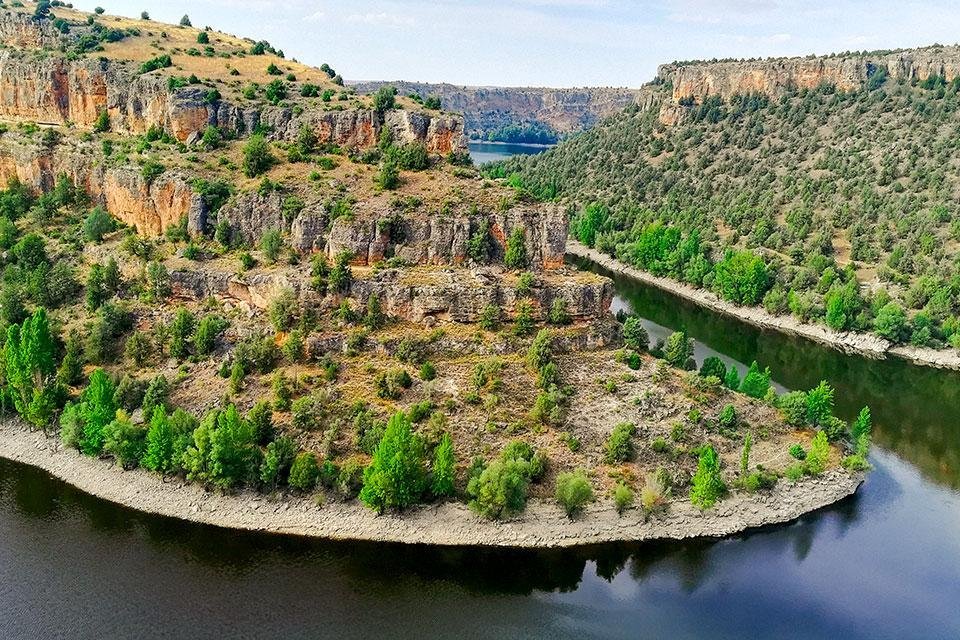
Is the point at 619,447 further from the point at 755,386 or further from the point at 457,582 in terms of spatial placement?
the point at 755,386

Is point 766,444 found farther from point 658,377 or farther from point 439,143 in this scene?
point 439,143

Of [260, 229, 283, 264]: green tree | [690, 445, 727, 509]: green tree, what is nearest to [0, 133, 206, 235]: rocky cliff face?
[260, 229, 283, 264]: green tree

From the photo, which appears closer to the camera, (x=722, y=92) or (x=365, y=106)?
(x=365, y=106)

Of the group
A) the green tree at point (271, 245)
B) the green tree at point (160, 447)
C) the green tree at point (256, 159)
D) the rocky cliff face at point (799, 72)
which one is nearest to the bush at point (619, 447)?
the green tree at point (160, 447)

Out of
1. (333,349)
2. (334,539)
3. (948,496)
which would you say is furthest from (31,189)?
(948,496)

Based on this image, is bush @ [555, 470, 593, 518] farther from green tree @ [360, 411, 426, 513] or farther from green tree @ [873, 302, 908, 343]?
green tree @ [873, 302, 908, 343]

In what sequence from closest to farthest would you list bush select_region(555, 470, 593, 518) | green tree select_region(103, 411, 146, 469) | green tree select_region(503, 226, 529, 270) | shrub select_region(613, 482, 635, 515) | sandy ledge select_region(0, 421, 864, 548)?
sandy ledge select_region(0, 421, 864, 548), bush select_region(555, 470, 593, 518), shrub select_region(613, 482, 635, 515), green tree select_region(103, 411, 146, 469), green tree select_region(503, 226, 529, 270)

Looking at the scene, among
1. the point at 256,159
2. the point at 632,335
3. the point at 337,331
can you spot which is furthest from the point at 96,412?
the point at 632,335
